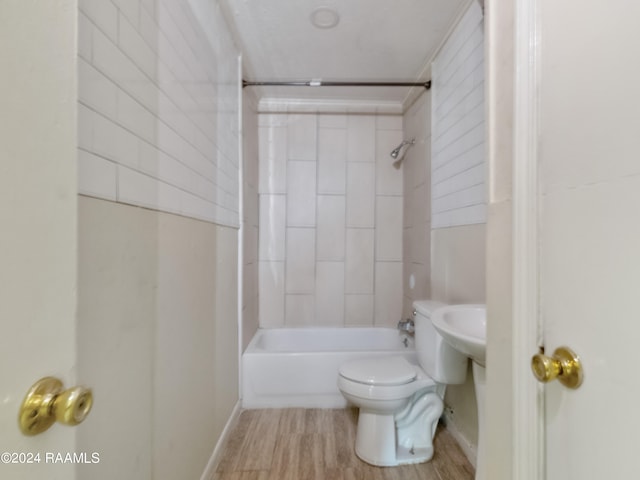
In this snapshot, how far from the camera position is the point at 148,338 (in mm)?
977

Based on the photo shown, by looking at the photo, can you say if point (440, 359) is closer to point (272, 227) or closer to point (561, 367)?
point (561, 367)

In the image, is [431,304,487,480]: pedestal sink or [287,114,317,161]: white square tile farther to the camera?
A: [287,114,317,161]: white square tile

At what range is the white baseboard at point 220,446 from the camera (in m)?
1.46

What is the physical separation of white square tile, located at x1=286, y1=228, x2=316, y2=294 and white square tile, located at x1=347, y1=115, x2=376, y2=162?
0.78m

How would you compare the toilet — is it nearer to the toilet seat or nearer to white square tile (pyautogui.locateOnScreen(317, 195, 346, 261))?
the toilet seat

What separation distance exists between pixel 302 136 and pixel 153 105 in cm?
186

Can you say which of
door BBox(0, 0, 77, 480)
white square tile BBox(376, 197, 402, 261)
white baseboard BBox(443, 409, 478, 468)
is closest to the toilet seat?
white baseboard BBox(443, 409, 478, 468)

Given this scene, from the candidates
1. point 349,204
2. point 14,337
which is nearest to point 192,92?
point 14,337

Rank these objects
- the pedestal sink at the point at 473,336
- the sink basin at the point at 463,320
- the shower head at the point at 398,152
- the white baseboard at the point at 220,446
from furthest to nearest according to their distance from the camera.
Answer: the shower head at the point at 398,152 < the white baseboard at the point at 220,446 < the sink basin at the point at 463,320 < the pedestal sink at the point at 473,336

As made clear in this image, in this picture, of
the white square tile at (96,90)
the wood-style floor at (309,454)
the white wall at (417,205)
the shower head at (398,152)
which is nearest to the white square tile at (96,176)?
the white square tile at (96,90)

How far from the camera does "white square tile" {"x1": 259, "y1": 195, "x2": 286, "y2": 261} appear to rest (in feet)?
9.05

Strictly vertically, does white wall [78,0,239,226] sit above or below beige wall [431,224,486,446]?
Answer: above

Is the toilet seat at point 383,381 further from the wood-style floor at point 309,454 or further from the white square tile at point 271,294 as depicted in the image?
the white square tile at point 271,294

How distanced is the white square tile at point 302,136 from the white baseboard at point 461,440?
2184 millimetres
